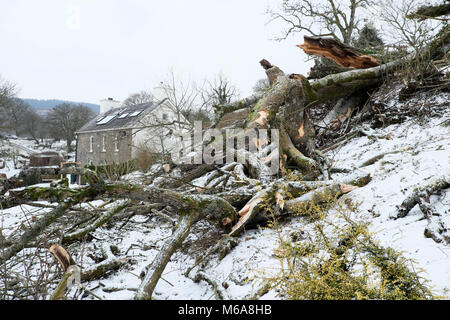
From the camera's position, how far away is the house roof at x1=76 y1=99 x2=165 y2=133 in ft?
81.1

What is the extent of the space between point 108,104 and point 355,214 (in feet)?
112

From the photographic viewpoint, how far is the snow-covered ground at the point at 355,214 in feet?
6.62

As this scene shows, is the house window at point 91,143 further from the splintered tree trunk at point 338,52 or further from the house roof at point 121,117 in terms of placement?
the splintered tree trunk at point 338,52

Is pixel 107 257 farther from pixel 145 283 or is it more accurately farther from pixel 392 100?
pixel 392 100

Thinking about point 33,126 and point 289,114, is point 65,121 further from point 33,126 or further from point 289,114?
point 289,114

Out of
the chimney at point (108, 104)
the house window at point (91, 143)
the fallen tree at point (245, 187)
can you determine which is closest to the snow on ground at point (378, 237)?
the fallen tree at point (245, 187)

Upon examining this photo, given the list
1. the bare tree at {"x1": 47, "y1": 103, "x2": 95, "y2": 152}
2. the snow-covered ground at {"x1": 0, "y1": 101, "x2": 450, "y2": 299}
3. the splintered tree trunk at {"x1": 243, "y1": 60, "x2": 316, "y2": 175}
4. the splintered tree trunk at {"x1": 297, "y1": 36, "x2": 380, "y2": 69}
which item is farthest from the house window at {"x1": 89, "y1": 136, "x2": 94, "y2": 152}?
the splintered tree trunk at {"x1": 297, "y1": 36, "x2": 380, "y2": 69}

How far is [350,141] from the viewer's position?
259 inches

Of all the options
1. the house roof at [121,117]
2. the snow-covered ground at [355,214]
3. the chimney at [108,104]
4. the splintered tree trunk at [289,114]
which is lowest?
the snow-covered ground at [355,214]

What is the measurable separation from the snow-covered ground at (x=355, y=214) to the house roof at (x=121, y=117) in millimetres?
20670

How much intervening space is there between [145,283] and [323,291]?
1316 millimetres

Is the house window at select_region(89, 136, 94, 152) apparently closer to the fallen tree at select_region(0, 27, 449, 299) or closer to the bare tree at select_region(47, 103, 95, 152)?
the bare tree at select_region(47, 103, 95, 152)

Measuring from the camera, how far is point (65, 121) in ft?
133

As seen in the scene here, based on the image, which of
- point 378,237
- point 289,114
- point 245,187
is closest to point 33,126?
point 289,114
